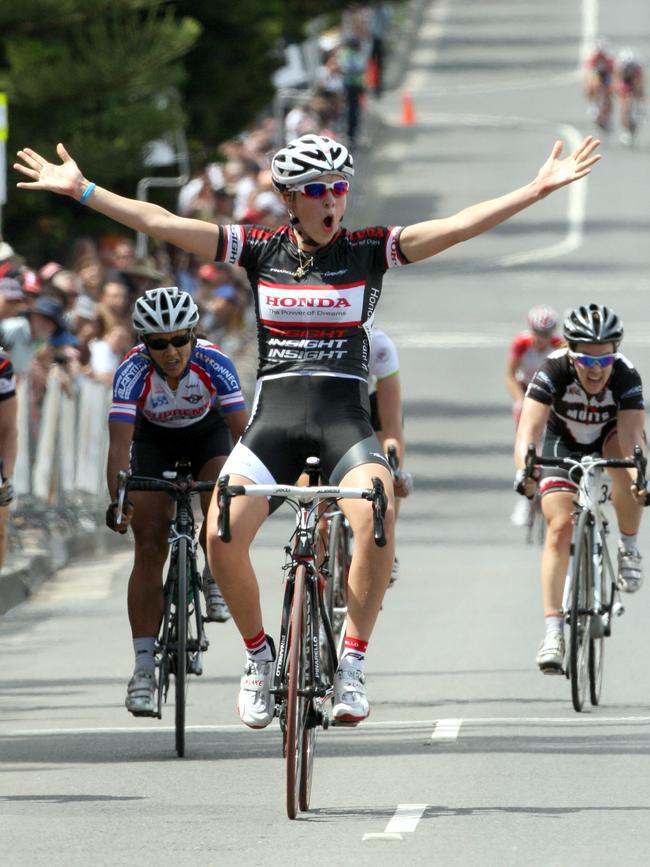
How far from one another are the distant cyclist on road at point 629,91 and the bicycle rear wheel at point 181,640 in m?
45.3

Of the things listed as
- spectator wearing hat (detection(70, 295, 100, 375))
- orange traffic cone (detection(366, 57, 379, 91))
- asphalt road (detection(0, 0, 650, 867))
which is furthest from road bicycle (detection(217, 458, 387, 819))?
orange traffic cone (detection(366, 57, 379, 91))

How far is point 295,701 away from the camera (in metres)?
8.46

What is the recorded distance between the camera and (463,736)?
10781 millimetres

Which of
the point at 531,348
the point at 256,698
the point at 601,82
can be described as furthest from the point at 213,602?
the point at 601,82

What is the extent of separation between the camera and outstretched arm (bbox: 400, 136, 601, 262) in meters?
8.94

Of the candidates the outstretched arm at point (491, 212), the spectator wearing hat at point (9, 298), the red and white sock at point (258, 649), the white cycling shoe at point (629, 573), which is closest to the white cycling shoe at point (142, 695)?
the red and white sock at point (258, 649)

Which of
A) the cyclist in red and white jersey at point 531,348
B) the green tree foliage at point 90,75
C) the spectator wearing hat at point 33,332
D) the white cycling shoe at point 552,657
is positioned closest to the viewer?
the white cycling shoe at point 552,657

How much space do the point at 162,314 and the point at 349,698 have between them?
7.30 feet

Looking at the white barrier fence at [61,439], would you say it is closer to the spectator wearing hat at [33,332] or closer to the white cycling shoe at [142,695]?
the spectator wearing hat at [33,332]

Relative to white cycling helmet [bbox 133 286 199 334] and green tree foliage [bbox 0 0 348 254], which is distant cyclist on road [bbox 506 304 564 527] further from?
white cycling helmet [bbox 133 286 199 334]

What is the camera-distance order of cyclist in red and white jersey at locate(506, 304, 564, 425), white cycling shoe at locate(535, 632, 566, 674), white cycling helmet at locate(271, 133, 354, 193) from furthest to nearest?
cyclist in red and white jersey at locate(506, 304, 564, 425), white cycling shoe at locate(535, 632, 566, 674), white cycling helmet at locate(271, 133, 354, 193)

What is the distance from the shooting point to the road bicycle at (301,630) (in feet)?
27.9

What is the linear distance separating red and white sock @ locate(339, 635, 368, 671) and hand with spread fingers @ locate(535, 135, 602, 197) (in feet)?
6.19

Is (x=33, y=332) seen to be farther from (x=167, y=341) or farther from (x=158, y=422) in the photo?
(x=167, y=341)
